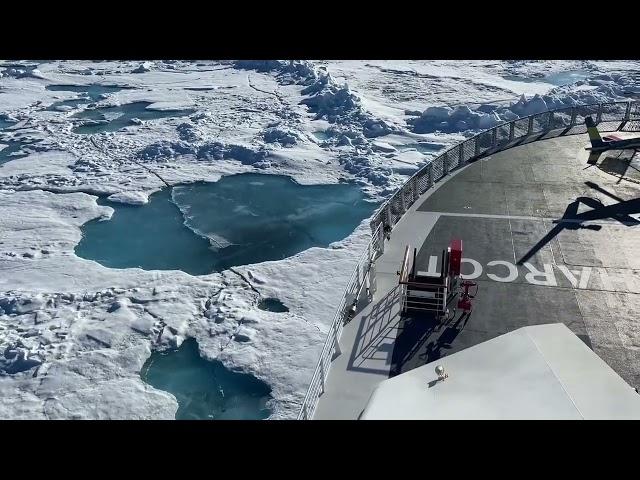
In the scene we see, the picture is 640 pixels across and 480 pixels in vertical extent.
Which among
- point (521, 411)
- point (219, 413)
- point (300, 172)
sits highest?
point (521, 411)

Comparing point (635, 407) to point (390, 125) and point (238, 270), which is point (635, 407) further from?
point (390, 125)

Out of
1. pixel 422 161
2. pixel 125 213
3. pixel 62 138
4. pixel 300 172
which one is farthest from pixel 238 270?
pixel 62 138

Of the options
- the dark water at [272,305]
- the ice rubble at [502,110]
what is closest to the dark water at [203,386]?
the dark water at [272,305]

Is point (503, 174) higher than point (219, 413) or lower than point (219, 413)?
higher

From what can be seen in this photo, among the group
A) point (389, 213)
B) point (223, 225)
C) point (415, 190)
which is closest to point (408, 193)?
point (415, 190)

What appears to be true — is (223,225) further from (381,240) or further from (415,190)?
(381,240)
